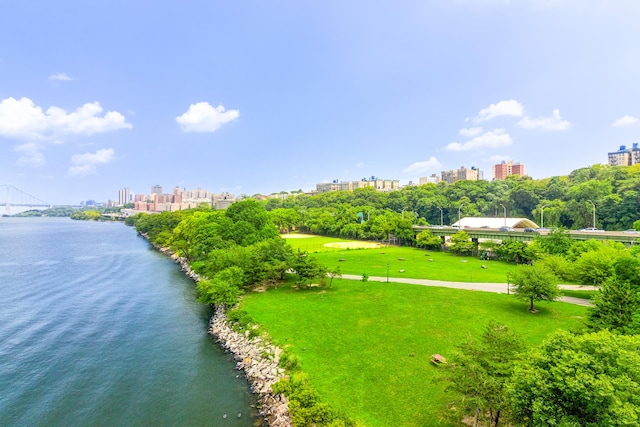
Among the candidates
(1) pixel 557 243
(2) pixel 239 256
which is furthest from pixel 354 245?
(2) pixel 239 256

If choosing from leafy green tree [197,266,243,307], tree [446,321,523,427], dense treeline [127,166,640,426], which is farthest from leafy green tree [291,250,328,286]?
tree [446,321,523,427]

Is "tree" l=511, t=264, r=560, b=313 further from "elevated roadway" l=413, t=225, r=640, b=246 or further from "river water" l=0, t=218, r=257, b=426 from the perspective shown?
"river water" l=0, t=218, r=257, b=426

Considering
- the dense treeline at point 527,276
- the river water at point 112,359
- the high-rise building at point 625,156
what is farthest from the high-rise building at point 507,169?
the river water at point 112,359

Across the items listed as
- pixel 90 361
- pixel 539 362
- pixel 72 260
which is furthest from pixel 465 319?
pixel 72 260

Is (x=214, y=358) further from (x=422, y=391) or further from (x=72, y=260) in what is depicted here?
(x=72, y=260)

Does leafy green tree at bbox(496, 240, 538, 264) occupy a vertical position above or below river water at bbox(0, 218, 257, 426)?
above

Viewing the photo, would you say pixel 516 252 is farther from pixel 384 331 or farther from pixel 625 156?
pixel 625 156

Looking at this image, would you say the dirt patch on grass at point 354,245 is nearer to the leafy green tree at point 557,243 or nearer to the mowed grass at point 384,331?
the leafy green tree at point 557,243
